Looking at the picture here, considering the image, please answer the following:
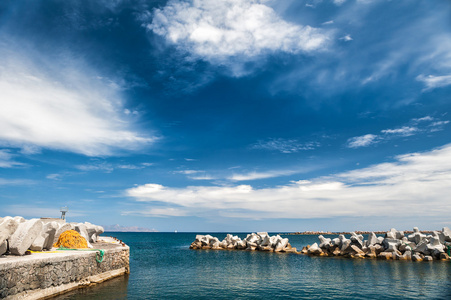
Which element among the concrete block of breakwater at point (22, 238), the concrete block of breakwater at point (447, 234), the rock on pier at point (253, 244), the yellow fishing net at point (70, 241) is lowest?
the rock on pier at point (253, 244)

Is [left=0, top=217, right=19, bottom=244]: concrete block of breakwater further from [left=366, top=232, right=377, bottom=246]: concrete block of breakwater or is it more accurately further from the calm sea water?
[left=366, top=232, right=377, bottom=246]: concrete block of breakwater

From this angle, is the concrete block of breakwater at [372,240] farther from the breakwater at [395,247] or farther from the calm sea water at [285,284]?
the calm sea water at [285,284]

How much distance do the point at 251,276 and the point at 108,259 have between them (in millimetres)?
12081

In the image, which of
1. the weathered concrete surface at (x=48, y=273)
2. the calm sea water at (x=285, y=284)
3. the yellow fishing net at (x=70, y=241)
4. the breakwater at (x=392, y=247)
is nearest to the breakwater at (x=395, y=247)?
the breakwater at (x=392, y=247)

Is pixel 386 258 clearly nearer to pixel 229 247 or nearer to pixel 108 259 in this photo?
pixel 229 247

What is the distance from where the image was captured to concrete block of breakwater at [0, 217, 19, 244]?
1378 centimetres

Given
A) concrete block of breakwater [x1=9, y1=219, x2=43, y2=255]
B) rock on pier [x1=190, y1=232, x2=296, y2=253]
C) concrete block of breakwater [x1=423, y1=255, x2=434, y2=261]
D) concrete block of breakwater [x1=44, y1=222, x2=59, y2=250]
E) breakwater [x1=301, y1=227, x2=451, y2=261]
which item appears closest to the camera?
concrete block of breakwater [x1=9, y1=219, x2=43, y2=255]

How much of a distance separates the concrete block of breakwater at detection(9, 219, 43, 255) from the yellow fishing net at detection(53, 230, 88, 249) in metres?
5.24

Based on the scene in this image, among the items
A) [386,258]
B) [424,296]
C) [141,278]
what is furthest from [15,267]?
[386,258]

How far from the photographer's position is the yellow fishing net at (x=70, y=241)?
66.2ft

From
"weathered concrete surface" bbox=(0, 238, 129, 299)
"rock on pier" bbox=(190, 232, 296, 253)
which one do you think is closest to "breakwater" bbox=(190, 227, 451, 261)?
"rock on pier" bbox=(190, 232, 296, 253)

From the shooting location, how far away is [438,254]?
112 feet

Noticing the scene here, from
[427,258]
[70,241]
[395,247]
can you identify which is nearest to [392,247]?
[395,247]

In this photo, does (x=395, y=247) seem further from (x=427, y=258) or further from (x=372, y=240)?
(x=427, y=258)
